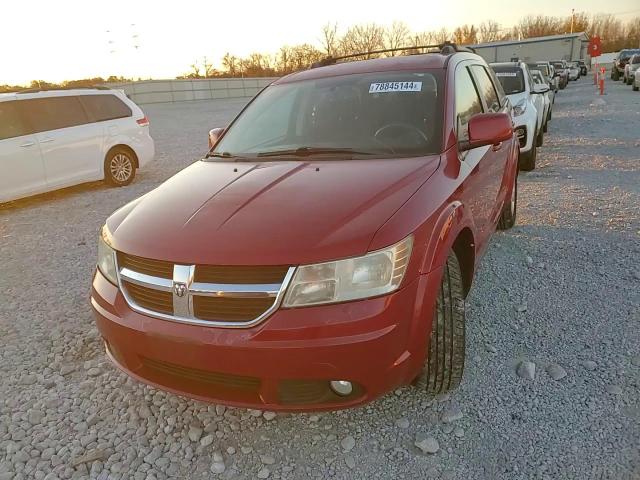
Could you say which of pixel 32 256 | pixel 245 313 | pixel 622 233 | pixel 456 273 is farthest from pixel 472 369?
pixel 32 256

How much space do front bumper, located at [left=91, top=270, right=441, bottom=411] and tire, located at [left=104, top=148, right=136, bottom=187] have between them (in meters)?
6.99

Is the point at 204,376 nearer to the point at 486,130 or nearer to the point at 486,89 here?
the point at 486,130

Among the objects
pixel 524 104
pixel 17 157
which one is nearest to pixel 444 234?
pixel 524 104

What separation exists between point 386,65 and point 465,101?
598 mm

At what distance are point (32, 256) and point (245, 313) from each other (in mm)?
4340

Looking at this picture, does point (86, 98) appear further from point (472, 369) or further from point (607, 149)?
point (607, 149)

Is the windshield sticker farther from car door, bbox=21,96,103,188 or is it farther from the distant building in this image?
the distant building

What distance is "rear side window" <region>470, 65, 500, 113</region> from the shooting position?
150 inches

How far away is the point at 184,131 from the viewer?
1778 cm

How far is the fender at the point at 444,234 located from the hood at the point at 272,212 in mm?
197

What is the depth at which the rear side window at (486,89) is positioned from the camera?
382cm

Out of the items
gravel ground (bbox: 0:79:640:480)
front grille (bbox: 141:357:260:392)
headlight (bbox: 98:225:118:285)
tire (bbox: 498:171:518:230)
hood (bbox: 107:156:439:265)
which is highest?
hood (bbox: 107:156:439:265)

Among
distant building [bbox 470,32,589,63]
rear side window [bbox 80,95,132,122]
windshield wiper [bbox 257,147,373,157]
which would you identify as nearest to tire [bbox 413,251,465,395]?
windshield wiper [bbox 257,147,373,157]

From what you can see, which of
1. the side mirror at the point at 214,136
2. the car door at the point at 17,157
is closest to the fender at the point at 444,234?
the side mirror at the point at 214,136
